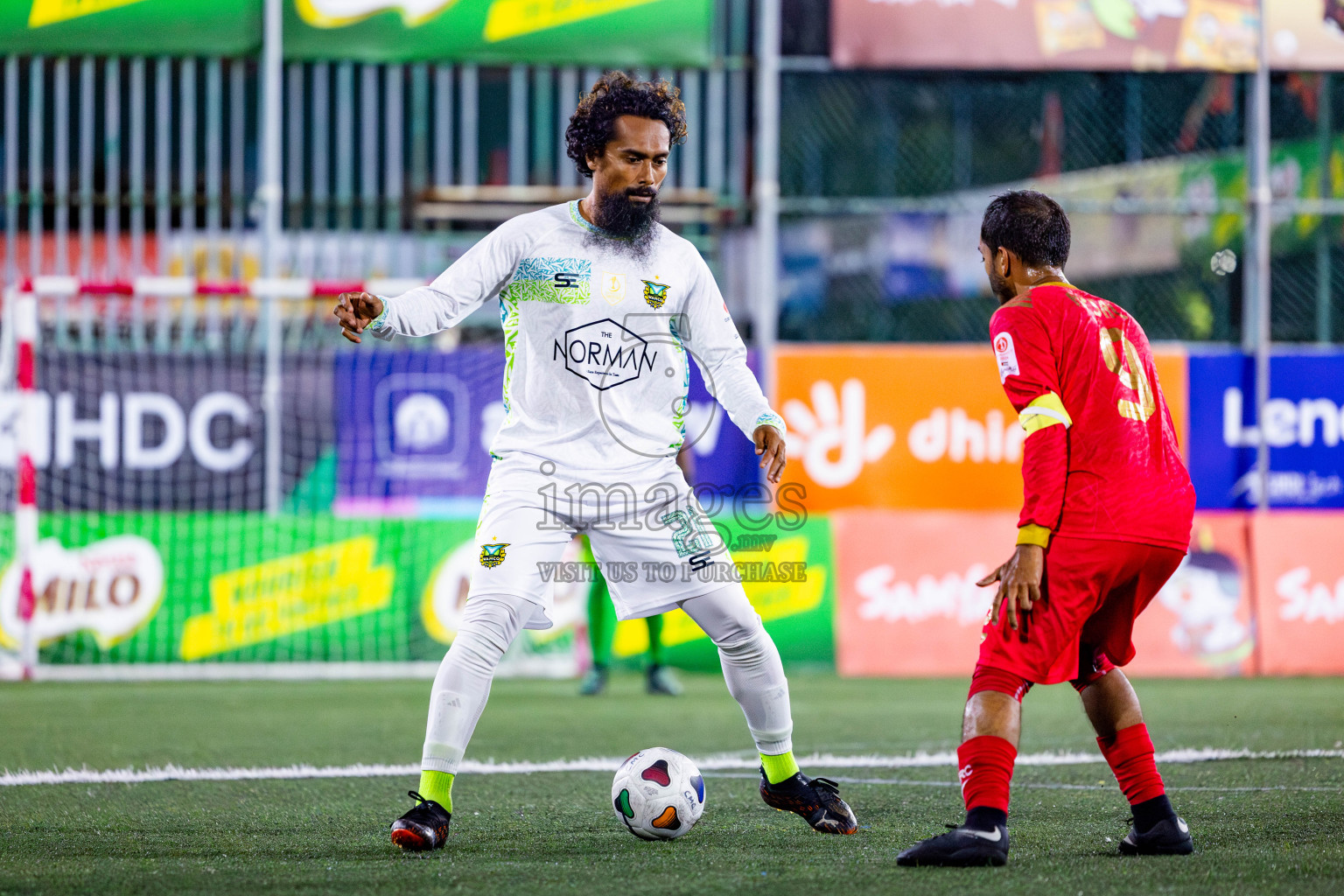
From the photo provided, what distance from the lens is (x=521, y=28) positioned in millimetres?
13125

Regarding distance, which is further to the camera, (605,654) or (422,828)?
(605,654)

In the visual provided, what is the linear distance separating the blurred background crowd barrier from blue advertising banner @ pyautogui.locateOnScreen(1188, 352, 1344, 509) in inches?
1.0

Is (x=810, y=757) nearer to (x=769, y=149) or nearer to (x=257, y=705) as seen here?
(x=257, y=705)

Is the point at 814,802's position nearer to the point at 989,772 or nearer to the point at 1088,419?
the point at 989,772

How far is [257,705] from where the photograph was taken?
31.4 ft

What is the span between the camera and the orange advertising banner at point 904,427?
1309 centimetres

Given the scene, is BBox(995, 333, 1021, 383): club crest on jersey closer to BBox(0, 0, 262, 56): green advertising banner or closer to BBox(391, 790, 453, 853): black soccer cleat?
BBox(391, 790, 453, 853): black soccer cleat

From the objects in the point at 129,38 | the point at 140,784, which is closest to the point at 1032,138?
the point at 129,38

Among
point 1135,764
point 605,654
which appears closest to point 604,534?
point 1135,764

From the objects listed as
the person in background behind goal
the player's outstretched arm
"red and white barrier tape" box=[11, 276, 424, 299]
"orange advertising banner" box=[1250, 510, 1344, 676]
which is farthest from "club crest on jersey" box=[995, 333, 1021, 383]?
"orange advertising banner" box=[1250, 510, 1344, 676]

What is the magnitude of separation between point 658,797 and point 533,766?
196 centimetres

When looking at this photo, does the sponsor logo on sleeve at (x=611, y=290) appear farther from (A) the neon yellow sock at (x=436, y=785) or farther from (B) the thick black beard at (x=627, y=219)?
(A) the neon yellow sock at (x=436, y=785)

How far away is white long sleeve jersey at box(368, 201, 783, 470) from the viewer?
483cm

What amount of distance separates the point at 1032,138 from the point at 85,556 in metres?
13.3
